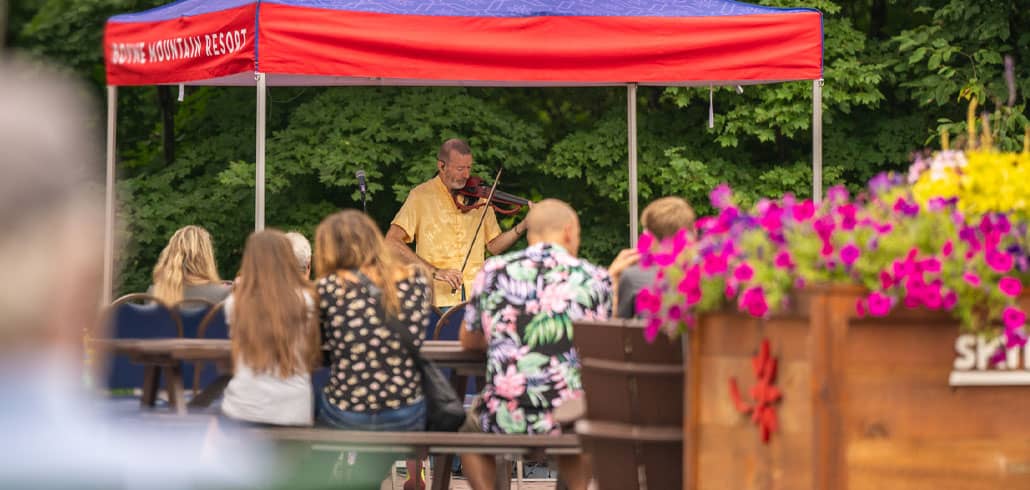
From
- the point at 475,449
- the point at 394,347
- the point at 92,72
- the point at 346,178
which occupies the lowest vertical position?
the point at 475,449

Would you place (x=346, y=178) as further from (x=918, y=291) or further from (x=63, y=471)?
(x=63, y=471)

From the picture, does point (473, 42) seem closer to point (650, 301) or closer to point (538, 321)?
point (538, 321)

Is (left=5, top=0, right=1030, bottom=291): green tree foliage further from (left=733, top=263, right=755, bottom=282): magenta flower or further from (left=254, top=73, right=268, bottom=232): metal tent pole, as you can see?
(left=733, top=263, right=755, bottom=282): magenta flower

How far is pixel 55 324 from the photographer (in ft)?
5.65

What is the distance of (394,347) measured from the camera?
561 cm

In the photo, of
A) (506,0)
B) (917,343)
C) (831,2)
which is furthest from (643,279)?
(831,2)

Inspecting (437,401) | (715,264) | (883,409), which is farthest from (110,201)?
(883,409)

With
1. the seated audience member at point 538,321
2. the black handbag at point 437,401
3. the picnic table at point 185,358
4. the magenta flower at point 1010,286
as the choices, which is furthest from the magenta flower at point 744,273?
the picnic table at point 185,358

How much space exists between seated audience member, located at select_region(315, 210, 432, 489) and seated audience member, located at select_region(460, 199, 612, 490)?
282mm

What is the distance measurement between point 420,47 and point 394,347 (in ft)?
7.33

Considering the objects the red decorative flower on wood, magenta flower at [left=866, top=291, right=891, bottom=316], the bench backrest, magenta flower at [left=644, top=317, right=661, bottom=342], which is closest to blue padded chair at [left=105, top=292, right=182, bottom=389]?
the bench backrest

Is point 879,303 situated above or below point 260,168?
below

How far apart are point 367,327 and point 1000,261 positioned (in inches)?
98.5

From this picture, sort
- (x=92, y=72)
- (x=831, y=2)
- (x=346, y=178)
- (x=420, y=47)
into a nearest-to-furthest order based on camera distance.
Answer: (x=420, y=47) → (x=346, y=178) → (x=831, y=2) → (x=92, y=72)
